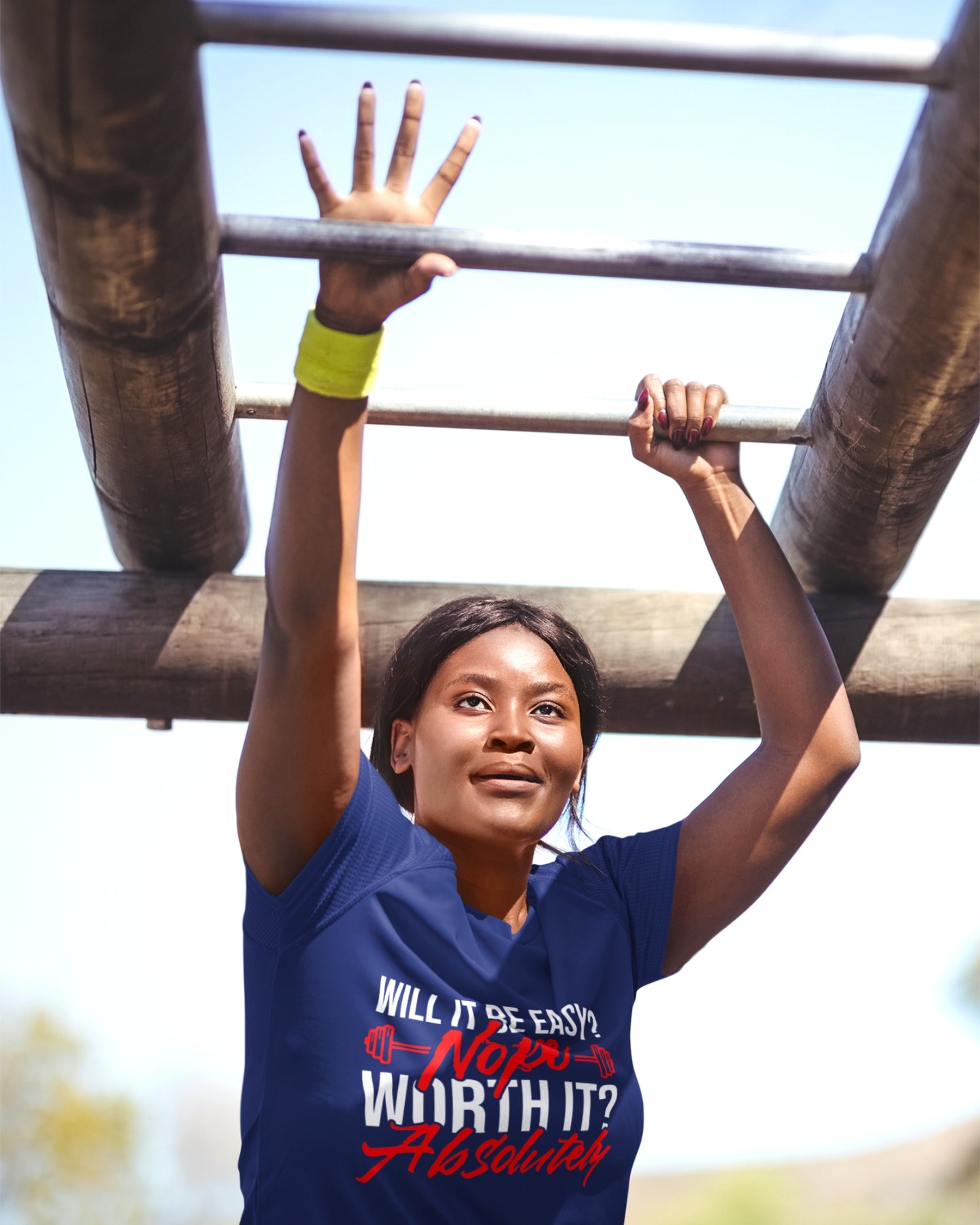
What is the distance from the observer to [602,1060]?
4.33 ft

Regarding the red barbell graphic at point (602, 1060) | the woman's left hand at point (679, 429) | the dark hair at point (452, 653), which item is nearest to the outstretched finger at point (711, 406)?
the woman's left hand at point (679, 429)

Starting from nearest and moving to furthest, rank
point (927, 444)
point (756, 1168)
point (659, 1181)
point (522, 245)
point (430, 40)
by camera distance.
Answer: point (430, 40) < point (522, 245) < point (927, 444) < point (756, 1168) < point (659, 1181)

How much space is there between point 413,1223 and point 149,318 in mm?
910

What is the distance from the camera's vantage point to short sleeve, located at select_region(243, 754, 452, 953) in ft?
4.17

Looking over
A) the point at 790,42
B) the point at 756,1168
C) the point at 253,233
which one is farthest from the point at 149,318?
the point at 756,1168

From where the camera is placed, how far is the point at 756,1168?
25.7 meters

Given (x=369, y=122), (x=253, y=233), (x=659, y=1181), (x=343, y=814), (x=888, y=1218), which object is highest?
(x=369, y=122)

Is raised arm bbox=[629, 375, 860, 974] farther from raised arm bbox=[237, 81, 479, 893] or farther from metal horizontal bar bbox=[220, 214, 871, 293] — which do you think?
raised arm bbox=[237, 81, 479, 893]

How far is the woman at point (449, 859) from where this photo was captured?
1182 millimetres

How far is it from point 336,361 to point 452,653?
1.52 ft

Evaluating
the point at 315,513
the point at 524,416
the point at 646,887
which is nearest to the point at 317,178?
the point at 315,513

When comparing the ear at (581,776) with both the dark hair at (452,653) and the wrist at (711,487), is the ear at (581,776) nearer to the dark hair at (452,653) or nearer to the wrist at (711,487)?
the dark hair at (452,653)

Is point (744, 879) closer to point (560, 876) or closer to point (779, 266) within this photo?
point (560, 876)

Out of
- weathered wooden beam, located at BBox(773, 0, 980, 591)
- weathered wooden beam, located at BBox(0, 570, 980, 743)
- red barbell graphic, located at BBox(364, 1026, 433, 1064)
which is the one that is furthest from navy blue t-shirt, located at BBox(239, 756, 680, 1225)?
weathered wooden beam, located at BBox(773, 0, 980, 591)
